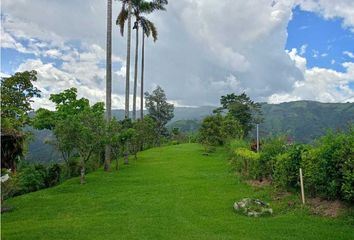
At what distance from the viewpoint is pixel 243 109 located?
49.1 metres

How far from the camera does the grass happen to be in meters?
10.3

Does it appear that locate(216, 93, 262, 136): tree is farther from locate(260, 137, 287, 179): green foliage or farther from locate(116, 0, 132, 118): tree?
locate(260, 137, 287, 179): green foliage

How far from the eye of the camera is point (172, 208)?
13.4 m

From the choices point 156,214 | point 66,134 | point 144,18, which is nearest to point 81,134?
point 66,134

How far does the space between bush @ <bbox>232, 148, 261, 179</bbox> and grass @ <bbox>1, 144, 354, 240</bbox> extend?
2.50ft

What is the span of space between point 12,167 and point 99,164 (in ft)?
70.2

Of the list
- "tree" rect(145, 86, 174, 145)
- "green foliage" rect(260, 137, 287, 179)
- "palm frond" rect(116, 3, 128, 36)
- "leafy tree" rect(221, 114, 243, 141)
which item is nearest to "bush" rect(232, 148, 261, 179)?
"green foliage" rect(260, 137, 287, 179)

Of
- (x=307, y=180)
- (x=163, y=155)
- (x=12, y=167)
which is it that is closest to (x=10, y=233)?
(x=12, y=167)

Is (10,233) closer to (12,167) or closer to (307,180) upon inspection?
(12,167)

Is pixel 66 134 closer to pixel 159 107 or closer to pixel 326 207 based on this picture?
pixel 326 207

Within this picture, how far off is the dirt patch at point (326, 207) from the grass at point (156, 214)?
1.38ft

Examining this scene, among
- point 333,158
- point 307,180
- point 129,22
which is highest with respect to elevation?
point 129,22

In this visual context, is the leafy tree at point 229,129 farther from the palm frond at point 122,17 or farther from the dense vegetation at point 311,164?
the palm frond at point 122,17

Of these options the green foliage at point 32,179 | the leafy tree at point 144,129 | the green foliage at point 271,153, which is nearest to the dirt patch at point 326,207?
the green foliage at point 271,153
